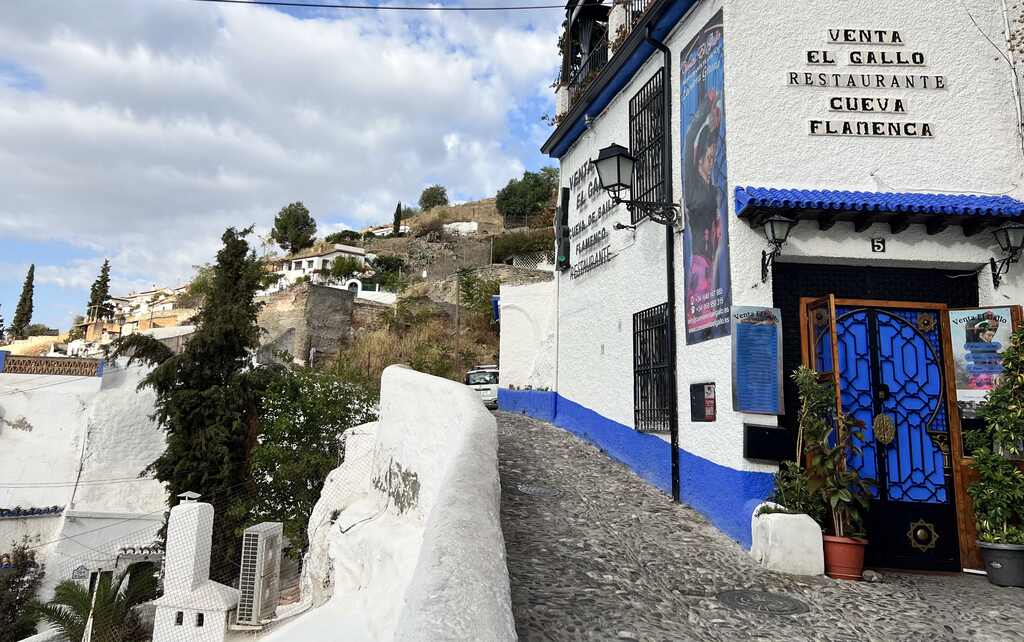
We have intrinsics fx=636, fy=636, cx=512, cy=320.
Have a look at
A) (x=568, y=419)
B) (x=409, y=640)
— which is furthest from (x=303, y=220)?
(x=409, y=640)

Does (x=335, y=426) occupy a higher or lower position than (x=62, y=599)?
higher

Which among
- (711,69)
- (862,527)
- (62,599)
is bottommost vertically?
(62,599)

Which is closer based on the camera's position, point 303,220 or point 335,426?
point 335,426

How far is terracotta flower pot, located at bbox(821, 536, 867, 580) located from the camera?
16.5ft

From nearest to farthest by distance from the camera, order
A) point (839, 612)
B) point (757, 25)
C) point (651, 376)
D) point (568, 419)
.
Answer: point (839, 612), point (757, 25), point (651, 376), point (568, 419)

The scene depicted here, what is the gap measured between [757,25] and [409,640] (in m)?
6.38

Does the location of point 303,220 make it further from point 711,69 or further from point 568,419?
point 711,69

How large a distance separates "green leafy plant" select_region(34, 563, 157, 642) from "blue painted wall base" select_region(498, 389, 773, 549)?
1177 centimetres

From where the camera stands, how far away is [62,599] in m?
15.1

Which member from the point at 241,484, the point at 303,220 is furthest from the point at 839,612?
the point at 303,220

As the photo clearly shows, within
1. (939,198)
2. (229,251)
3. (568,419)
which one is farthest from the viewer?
(229,251)

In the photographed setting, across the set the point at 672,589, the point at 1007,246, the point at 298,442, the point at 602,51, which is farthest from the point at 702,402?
the point at 298,442

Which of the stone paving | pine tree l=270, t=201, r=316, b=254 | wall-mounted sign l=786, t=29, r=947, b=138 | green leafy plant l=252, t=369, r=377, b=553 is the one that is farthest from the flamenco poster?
pine tree l=270, t=201, r=316, b=254

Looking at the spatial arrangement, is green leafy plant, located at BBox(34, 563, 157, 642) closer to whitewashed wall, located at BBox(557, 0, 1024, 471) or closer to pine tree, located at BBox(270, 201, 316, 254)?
whitewashed wall, located at BBox(557, 0, 1024, 471)
